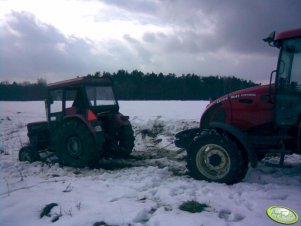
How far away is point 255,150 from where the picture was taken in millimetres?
6805

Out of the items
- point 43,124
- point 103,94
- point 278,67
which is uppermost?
point 278,67

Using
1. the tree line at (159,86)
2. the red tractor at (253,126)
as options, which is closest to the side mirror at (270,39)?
the red tractor at (253,126)

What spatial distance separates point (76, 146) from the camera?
851 centimetres

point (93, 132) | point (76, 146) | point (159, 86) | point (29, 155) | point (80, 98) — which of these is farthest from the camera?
point (159, 86)

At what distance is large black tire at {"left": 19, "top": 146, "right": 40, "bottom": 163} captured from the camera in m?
8.90

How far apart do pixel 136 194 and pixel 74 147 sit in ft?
10.3

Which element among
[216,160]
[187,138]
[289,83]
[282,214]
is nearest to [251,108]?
[289,83]

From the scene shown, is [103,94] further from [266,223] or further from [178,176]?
[266,223]

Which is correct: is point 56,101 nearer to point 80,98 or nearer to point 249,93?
point 80,98

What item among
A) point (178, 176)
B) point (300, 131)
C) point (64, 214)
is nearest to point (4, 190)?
point (64, 214)

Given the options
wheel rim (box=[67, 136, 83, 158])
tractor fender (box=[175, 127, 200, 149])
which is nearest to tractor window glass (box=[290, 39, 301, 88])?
tractor fender (box=[175, 127, 200, 149])

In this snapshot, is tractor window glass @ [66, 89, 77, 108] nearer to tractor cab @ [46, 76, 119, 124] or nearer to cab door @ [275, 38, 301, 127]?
tractor cab @ [46, 76, 119, 124]

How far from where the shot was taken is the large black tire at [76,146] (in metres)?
8.19

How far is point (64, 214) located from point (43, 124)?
5.11 m
